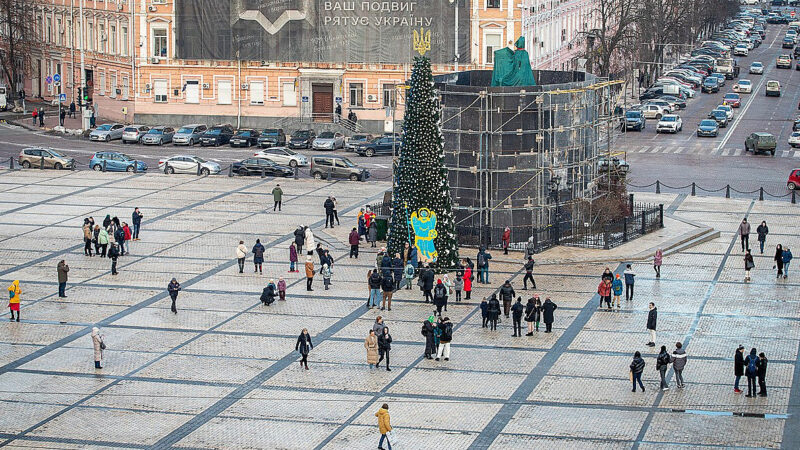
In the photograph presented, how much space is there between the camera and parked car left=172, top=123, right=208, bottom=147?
8225 centimetres

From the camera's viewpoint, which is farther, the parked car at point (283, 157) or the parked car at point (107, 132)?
the parked car at point (107, 132)

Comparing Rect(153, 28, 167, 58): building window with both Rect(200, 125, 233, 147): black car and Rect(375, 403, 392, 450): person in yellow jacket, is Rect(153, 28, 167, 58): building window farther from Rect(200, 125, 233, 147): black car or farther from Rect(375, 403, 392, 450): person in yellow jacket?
Rect(375, 403, 392, 450): person in yellow jacket

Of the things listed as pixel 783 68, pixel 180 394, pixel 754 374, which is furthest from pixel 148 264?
pixel 783 68

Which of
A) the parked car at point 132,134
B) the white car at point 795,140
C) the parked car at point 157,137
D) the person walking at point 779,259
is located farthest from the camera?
the parked car at point 132,134

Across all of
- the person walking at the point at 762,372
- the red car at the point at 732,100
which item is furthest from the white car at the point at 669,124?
the person walking at the point at 762,372

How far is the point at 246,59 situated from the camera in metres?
87.8

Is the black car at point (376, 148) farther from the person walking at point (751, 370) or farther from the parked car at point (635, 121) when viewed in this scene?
the person walking at point (751, 370)

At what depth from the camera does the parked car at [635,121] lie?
88125 millimetres

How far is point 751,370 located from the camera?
111 feet

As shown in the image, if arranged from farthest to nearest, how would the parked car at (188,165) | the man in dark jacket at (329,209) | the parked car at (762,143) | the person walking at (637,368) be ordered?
the parked car at (762,143) → the parked car at (188,165) → the man in dark jacket at (329,209) → the person walking at (637,368)

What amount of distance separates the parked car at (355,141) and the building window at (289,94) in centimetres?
Result: 836

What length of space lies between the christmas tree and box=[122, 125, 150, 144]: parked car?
3845 cm

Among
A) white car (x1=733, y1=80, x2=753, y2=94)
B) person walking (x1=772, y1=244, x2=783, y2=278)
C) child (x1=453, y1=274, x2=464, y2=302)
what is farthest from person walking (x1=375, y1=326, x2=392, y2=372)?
white car (x1=733, y1=80, x2=753, y2=94)

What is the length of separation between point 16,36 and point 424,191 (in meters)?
63.5
